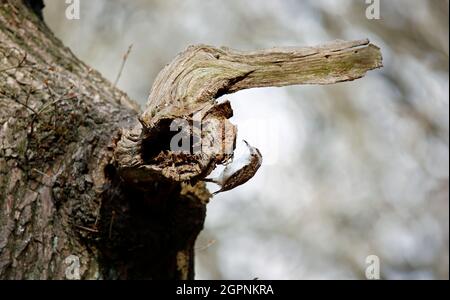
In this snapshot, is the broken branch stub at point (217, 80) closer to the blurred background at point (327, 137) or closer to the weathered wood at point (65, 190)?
the weathered wood at point (65, 190)

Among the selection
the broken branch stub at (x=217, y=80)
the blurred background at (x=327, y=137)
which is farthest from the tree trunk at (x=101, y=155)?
the blurred background at (x=327, y=137)

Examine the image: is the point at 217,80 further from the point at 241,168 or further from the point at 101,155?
the point at 101,155

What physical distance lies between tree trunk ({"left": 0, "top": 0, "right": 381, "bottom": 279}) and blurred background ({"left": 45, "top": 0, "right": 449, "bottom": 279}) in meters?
3.33

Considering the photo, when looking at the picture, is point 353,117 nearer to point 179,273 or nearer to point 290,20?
point 290,20

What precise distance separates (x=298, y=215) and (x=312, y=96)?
96 centimetres

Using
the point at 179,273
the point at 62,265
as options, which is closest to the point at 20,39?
the point at 62,265

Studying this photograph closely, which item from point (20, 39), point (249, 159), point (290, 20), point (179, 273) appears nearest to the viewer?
point (249, 159)

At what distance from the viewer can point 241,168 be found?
1.70m

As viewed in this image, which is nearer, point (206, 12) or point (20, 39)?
point (20, 39)

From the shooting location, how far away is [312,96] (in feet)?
20.0

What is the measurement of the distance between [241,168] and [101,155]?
612 mm

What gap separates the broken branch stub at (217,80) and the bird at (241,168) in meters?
0.03

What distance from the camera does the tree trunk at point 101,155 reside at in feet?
5.84

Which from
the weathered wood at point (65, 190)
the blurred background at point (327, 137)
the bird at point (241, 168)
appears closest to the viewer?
the bird at point (241, 168)
